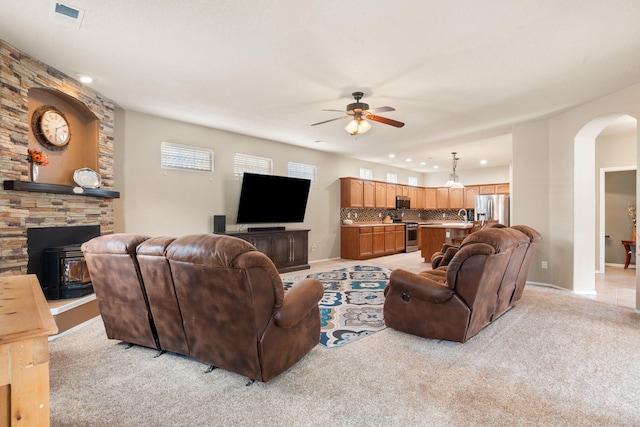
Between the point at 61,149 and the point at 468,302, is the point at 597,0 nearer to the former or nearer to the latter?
the point at 468,302

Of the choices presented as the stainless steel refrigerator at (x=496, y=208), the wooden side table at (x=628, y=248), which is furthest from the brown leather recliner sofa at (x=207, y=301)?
the stainless steel refrigerator at (x=496, y=208)

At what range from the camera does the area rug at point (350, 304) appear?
10.4ft

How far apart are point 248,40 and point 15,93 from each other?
2.42 m

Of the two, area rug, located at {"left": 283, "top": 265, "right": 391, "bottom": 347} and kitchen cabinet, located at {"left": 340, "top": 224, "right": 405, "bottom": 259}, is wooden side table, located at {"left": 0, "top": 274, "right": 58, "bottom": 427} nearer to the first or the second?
area rug, located at {"left": 283, "top": 265, "right": 391, "bottom": 347}

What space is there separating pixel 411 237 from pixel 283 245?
493 cm

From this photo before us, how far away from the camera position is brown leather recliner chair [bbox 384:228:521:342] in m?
2.75

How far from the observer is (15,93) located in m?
3.11

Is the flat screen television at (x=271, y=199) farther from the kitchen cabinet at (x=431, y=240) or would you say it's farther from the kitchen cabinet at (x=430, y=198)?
the kitchen cabinet at (x=430, y=198)

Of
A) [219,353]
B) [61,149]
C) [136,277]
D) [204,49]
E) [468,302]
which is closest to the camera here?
[219,353]

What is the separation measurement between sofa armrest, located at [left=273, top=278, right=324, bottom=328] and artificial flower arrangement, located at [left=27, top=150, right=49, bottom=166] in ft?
10.2

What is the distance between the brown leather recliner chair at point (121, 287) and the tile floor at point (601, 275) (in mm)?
3414

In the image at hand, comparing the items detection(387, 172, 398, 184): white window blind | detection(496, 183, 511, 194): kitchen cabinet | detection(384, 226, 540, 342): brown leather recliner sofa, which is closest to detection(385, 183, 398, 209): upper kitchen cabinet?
detection(387, 172, 398, 184): white window blind

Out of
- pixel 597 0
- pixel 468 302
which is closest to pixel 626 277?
pixel 468 302

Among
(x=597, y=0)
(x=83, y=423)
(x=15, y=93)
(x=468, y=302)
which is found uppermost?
(x=597, y=0)
